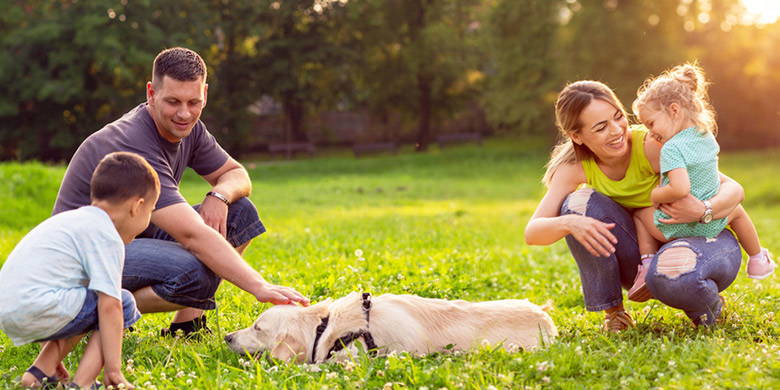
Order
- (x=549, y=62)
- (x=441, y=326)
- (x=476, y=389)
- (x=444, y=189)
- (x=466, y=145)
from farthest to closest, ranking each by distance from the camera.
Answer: (x=466, y=145) → (x=549, y=62) → (x=444, y=189) → (x=441, y=326) → (x=476, y=389)

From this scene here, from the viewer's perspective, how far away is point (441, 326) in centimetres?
496

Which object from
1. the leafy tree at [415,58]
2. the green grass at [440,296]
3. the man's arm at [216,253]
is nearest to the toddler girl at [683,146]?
the green grass at [440,296]

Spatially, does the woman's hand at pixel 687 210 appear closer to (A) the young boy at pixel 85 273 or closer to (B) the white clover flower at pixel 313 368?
(B) the white clover flower at pixel 313 368

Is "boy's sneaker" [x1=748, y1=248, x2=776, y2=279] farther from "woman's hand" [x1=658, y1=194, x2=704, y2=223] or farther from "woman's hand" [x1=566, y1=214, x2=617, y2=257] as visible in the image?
"woman's hand" [x1=566, y1=214, x2=617, y2=257]

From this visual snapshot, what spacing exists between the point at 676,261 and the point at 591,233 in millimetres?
579

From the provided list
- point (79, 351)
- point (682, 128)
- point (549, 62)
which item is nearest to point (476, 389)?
point (682, 128)

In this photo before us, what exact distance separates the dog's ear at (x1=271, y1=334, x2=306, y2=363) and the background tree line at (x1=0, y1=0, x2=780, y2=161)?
2918 centimetres

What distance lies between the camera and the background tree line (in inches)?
1415

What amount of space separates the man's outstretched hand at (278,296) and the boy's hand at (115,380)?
40.4 inches

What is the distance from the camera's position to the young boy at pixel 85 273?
416 centimetres

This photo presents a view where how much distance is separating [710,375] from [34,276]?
3677 mm

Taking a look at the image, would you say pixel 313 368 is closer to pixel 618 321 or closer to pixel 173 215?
pixel 173 215

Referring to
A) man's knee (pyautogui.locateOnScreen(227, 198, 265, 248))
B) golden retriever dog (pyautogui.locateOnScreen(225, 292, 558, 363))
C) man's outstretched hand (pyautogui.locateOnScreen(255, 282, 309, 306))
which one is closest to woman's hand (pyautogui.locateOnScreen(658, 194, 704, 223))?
golden retriever dog (pyautogui.locateOnScreen(225, 292, 558, 363))

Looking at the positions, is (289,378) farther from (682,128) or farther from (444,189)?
(444,189)
